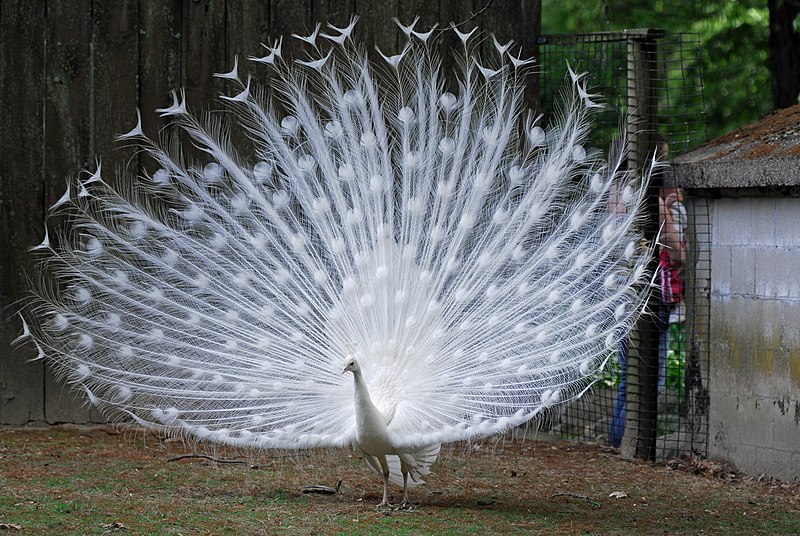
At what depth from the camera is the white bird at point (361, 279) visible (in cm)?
626

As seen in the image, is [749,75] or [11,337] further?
[749,75]

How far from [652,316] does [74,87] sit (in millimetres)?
Result: 4659

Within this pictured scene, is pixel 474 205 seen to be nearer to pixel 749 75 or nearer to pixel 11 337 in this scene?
pixel 11 337

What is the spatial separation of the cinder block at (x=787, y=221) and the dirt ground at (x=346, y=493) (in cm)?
162

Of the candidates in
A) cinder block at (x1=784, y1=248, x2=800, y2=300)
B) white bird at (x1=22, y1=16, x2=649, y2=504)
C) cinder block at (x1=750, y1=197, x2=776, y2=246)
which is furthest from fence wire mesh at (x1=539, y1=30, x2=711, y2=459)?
white bird at (x1=22, y1=16, x2=649, y2=504)

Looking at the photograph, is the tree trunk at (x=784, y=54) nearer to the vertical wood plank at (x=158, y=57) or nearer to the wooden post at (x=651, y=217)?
the wooden post at (x=651, y=217)

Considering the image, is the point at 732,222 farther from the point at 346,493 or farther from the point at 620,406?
the point at 346,493

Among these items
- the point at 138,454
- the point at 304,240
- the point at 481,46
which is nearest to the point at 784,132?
the point at 481,46

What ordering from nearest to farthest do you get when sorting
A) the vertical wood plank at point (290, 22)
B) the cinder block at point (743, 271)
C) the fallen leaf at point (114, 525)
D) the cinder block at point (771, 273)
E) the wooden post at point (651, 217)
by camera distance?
the fallen leaf at point (114, 525) → the cinder block at point (771, 273) → the cinder block at point (743, 271) → the wooden post at point (651, 217) → the vertical wood plank at point (290, 22)

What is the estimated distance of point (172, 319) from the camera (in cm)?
662

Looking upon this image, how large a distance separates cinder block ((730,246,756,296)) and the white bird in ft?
3.55

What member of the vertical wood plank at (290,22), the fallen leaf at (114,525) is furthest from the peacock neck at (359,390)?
the vertical wood plank at (290,22)

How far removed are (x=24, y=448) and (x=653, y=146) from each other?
5.11m

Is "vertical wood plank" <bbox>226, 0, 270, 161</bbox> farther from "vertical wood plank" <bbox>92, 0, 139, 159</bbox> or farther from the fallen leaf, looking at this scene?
the fallen leaf
